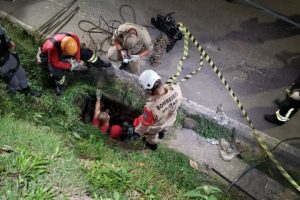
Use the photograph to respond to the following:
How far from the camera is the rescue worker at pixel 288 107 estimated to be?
6.61m

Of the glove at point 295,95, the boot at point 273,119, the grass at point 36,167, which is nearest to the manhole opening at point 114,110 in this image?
the grass at point 36,167

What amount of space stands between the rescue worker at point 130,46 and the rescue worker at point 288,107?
9.21 ft

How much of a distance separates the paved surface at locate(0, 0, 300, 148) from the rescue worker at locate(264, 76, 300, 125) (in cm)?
17

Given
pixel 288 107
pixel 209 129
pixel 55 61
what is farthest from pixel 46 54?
pixel 288 107

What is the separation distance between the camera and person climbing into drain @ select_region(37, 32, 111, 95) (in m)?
6.06

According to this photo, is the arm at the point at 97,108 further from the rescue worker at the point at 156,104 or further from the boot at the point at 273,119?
the boot at the point at 273,119

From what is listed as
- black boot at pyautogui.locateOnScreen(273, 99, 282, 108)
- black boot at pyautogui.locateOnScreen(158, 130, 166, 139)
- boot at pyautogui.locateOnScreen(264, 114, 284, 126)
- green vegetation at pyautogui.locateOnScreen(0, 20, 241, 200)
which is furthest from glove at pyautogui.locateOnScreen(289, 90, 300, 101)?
black boot at pyautogui.locateOnScreen(158, 130, 166, 139)

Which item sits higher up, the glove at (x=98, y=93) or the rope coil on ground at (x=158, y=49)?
the rope coil on ground at (x=158, y=49)

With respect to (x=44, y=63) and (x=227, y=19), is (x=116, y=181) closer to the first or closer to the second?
(x=44, y=63)

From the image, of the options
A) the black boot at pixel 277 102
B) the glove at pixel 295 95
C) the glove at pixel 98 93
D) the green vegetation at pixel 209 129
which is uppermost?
the glove at pixel 295 95

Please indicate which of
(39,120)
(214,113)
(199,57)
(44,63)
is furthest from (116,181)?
(199,57)

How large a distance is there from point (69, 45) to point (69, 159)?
2.21 meters

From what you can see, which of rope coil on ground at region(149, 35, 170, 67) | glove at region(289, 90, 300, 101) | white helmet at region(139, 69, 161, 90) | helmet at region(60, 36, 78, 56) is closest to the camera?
white helmet at region(139, 69, 161, 90)

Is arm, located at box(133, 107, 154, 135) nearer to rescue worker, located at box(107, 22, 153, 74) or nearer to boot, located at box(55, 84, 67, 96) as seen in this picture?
rescue worker, located at box(107, 22, 153, 74)
